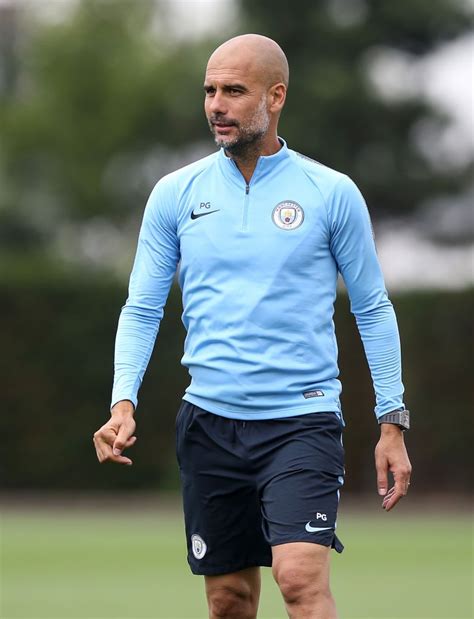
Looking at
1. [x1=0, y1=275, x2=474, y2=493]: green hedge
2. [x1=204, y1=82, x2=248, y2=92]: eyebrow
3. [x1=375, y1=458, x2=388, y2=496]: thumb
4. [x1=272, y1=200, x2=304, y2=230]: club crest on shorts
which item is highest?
[x1=204, y1=82, x2=248, y2=92]: eyebrow

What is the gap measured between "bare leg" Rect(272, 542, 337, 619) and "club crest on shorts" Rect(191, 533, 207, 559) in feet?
1.63

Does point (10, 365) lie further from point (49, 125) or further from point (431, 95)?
point (49, 125)

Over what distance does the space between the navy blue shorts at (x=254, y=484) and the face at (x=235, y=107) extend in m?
1.09

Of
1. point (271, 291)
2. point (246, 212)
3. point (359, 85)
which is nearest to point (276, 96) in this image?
point (246, 212)

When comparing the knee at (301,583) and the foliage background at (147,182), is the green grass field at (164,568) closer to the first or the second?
the foliage background at (147,182)

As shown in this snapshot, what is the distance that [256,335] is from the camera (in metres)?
6.12

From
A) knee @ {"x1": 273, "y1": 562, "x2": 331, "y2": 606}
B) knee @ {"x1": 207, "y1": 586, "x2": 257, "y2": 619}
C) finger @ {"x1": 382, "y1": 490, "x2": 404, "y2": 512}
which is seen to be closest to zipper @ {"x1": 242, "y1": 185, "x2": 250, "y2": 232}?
finger @ {"x1": 382, "y1": 490, "x2": 404, "y2": 512}

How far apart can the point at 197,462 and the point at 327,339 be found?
28.2 inches

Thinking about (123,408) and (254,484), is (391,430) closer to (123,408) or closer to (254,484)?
(254,484)

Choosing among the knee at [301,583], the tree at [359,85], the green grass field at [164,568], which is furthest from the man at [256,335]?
the tree at [359,85]

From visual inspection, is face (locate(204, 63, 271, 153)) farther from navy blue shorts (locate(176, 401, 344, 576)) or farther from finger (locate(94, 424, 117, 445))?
finger (locate(94, 424, 117, 445))

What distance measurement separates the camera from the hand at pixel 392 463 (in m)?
6.05

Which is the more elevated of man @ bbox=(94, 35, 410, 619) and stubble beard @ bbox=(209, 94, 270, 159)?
stubble beard @ bbox=(209, 94, 270, 159)

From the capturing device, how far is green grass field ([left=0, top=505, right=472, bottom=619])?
1104 centimetres
